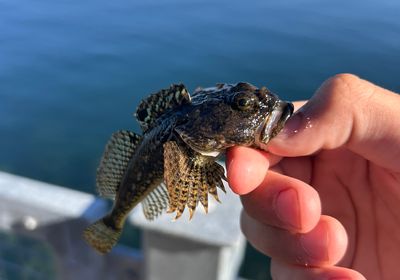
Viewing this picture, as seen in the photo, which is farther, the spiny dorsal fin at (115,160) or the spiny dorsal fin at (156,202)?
the spiny dorsal fin at (156,202)

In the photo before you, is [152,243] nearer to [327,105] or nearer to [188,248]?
[188,248]

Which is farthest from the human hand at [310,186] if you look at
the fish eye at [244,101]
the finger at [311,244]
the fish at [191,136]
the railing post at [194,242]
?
the railing post at [194,242]

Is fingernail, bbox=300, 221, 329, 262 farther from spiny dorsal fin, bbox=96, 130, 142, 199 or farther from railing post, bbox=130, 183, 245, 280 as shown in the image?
spiny dorsal fin, bbox=96, 130, 142, 199

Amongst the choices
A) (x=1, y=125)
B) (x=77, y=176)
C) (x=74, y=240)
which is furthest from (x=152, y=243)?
(x=1, y=125)

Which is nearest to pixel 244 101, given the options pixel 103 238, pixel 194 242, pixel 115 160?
pixel 115 160

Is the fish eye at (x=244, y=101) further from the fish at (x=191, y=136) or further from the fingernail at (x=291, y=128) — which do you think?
the fingernail at (x=291, y=128)

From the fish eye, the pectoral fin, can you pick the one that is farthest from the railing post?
the fish eye
